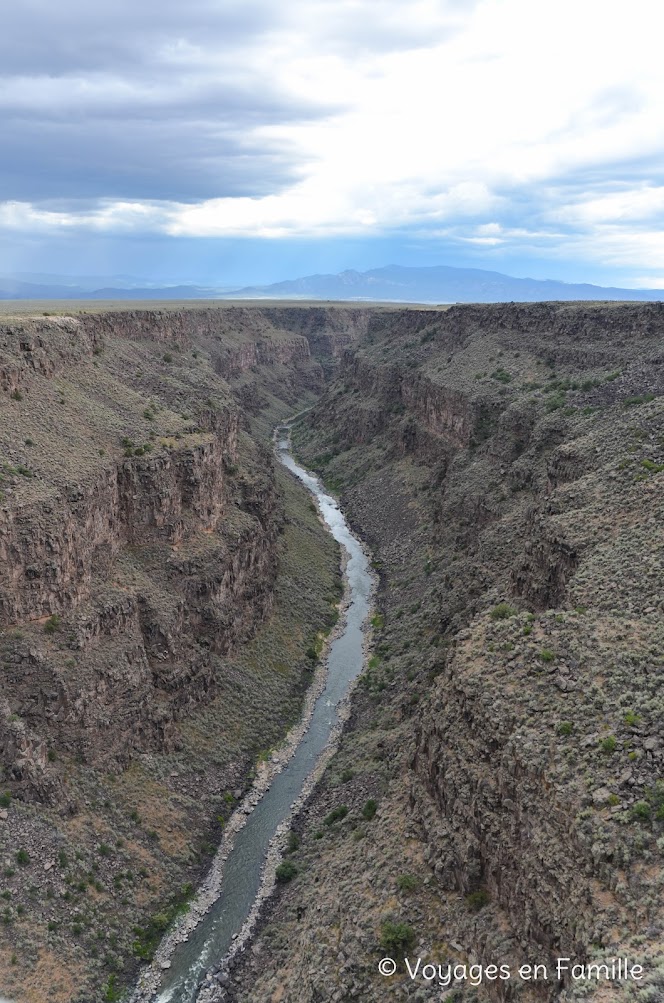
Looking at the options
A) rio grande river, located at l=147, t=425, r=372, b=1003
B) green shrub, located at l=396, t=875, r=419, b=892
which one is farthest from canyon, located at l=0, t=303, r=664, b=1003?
rio grande river, located at l=147, t=425, r=372, b=1003

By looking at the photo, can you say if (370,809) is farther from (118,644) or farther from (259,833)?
(118,644)

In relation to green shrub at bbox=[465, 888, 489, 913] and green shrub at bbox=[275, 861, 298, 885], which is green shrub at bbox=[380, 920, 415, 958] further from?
green shrub at bbox=[275, 861, 298, 885]

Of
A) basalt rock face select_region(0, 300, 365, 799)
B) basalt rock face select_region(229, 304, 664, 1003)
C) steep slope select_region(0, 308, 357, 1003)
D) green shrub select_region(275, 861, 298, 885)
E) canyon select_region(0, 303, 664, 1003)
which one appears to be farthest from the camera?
basalt rock face select_region(0, 300, 365, 799)

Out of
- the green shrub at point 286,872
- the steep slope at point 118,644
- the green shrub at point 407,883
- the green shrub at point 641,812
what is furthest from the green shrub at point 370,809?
the green shrub at point 641,812

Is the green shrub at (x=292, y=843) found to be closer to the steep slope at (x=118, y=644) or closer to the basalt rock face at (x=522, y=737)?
the basalt rock face at (x=522, y=737)

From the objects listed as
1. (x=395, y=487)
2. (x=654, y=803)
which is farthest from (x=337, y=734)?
(x=395, y=487)

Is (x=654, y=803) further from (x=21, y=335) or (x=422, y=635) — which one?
(x=21, y=335)
